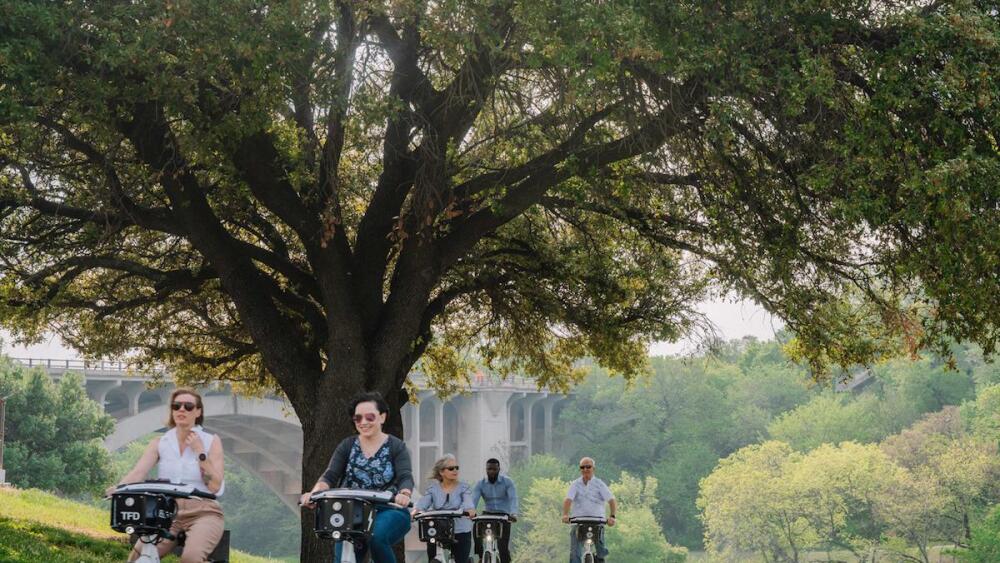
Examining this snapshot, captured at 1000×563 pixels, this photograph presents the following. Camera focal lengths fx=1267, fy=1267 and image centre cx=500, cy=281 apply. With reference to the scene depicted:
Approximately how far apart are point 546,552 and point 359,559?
236ft

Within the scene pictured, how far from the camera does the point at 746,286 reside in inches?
590

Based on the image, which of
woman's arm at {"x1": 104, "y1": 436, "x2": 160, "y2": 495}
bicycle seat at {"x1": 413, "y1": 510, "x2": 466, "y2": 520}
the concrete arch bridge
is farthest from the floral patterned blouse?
the concrete arch bridge

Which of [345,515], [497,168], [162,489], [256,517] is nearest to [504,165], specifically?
[497,168]

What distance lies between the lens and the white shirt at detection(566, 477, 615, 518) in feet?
45.2

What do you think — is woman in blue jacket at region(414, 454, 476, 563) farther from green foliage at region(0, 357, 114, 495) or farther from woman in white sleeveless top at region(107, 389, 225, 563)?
green foliage at region(0, 357, 114, 495)

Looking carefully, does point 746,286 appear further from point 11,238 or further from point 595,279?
point 11,238

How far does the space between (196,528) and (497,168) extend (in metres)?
8.69

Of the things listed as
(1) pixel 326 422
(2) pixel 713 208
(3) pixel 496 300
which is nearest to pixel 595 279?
(3) pixel 496 300

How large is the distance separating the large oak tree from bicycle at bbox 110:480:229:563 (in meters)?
5.60

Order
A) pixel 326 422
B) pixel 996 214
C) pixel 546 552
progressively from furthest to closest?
pixel 546 552, pixel 326 422, pixel 996 214

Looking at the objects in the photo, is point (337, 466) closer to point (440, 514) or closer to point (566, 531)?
point (440, 514)

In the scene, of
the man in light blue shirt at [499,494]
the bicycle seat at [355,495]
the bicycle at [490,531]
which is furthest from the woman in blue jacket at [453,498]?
the bicycle seat at [355,495]

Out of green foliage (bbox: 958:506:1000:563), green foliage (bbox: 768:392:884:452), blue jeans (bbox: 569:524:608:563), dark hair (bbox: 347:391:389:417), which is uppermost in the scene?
green foliage (bbox: 768:392:884:452)

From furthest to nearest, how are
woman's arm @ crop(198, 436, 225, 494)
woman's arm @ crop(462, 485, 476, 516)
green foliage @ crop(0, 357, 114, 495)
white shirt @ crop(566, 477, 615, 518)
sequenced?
green foliage @ crop(0, 357, 114, 495) < white shirt @ crop(566, 477, 615, 518) < woman's arm @ crop(462, 485, 476, 516) < woman's arm @ crop(198, 436, 225, 494)
